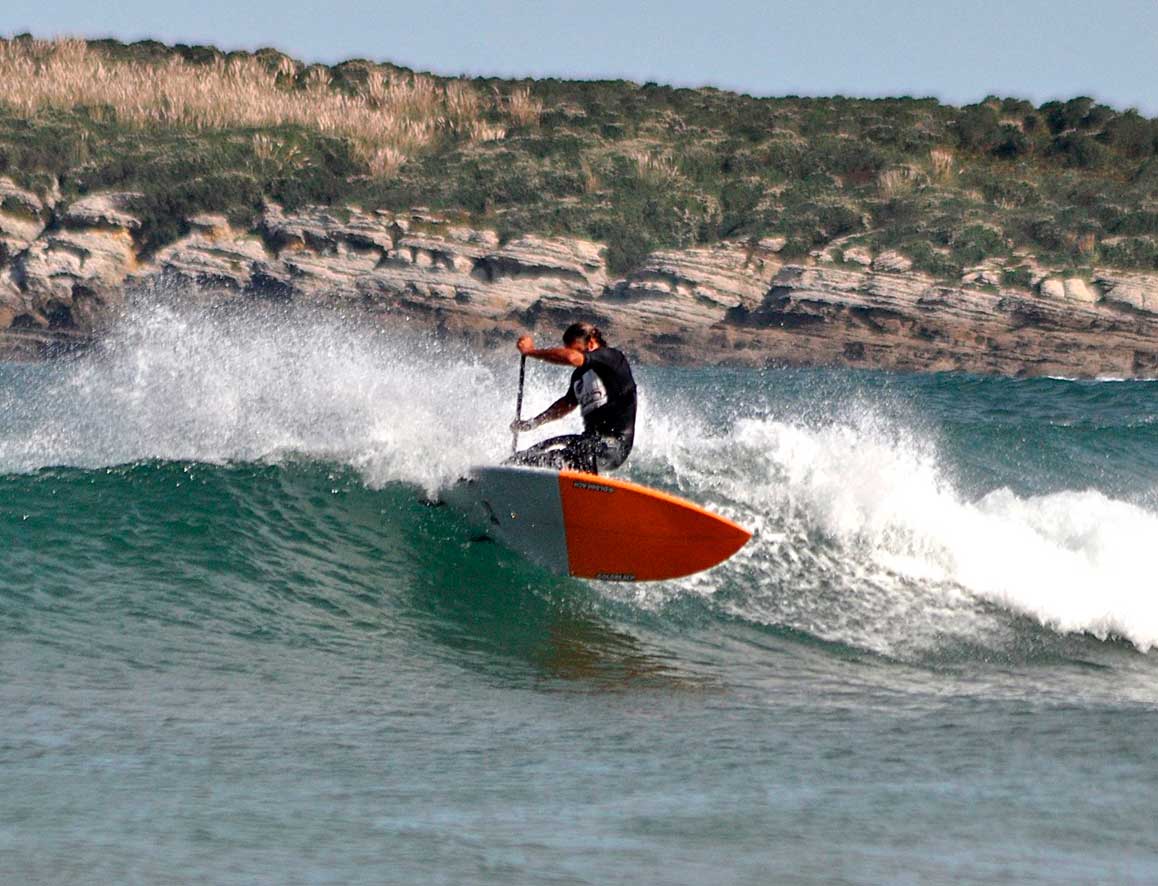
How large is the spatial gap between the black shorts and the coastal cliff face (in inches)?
2112

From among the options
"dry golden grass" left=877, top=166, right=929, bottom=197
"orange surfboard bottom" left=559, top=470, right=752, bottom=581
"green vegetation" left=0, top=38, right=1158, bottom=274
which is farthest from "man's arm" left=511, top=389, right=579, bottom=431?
"dry golden grass" left=877, top=166, right=929, bottom=197

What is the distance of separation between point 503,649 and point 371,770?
10.8 ft

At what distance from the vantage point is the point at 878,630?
1057 cm

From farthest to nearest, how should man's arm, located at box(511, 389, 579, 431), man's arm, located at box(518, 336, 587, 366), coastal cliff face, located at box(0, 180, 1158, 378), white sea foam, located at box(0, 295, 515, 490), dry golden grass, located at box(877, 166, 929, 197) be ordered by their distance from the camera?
dry golden grass, located at box(877, 166, 929, 197) < coastal cliff face, located at box(0, 180, 1158, 378) < white sea foam, located at box(0, 295, 515, 490) < man's arm, located at box(511, 389, 579, 431) < man's arm, located at box(518, 336, 587, 366)

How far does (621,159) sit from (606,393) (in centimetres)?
7662

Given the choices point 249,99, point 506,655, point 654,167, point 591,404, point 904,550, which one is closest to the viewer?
point 506,655

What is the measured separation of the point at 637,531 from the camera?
10.7 metres

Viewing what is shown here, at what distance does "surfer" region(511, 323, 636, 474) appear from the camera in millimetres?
10391

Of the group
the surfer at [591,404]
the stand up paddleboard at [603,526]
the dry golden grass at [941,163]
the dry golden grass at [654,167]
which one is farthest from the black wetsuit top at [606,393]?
the dry golden grass at [941,163]

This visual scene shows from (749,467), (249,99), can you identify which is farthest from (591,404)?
(249,99)

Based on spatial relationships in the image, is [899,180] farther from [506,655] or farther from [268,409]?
[506,655]

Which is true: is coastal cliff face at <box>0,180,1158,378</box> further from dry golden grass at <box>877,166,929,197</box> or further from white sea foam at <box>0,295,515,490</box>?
white sea foam at <box>0,295,515,490</box>

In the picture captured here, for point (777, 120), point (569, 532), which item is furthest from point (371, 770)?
point (777, 120)

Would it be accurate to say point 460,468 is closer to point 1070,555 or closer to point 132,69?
point 1070,555
